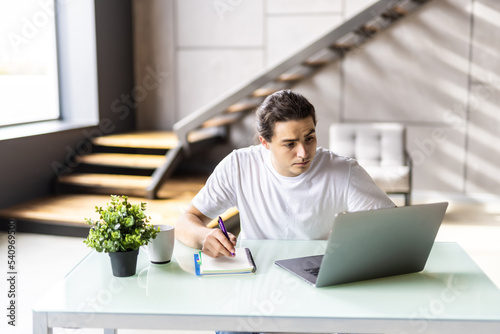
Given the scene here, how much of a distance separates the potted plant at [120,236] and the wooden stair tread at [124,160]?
12.2ft

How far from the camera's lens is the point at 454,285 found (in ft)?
4.90

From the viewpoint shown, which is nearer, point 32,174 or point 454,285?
point 454,285

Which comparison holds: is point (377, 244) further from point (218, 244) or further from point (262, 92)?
point (262, 92)

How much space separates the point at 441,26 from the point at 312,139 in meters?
4.17

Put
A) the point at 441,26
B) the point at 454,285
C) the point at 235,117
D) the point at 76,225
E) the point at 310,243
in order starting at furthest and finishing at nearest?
the point at 235,117
the point at 441,26
the point at 76,225
the point at 310,243
the point at 454,285

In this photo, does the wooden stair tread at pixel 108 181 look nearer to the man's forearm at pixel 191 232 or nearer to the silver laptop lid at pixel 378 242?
Result: the man's forearm at pixel 191 232

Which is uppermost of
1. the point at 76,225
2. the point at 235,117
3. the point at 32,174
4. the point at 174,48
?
the point at 174,48

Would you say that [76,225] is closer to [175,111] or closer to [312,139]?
[175,111]

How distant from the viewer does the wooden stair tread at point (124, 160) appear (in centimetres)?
533

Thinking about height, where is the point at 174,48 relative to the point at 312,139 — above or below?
above

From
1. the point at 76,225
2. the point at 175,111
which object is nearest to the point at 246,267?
the point at 76,225

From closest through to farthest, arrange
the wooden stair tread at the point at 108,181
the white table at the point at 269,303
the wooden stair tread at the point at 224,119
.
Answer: the white table at the point at 269,303
the wooden stair tread at the point at 108,181
the wooden stair tread at the point at 224,119

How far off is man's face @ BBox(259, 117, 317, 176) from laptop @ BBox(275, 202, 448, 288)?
1.46 feet

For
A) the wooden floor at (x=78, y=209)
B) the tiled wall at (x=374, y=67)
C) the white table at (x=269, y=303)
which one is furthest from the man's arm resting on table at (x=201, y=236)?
the tiled wall at (x=374, y=67)
